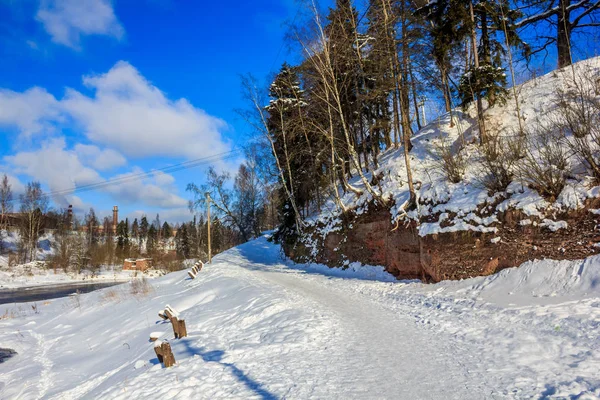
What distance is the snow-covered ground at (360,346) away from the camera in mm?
4430

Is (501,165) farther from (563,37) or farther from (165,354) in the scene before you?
(563,37)

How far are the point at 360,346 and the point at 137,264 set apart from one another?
58.8 m

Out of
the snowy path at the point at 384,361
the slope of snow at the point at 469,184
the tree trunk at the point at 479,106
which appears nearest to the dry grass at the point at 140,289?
the slope of snow at the point at 469,184

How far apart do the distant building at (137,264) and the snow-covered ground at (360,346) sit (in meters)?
46.8

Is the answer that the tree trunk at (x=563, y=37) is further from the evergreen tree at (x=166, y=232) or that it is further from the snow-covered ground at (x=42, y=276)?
the evergreen tree at (x=166, y=232)

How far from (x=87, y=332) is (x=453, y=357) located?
587 inches

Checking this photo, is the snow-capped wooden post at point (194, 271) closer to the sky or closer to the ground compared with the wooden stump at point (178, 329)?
closer to the sky

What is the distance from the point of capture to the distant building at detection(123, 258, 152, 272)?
57253mm

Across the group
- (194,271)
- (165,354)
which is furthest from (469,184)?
(194,271)

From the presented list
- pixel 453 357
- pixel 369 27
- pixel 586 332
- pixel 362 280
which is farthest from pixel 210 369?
pixel 369 27

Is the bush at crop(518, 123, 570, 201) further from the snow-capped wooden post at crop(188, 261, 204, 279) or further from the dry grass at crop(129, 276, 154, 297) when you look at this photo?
the dry grass at crop(129, 276, 154, 297)

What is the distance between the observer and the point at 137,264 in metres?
57.4

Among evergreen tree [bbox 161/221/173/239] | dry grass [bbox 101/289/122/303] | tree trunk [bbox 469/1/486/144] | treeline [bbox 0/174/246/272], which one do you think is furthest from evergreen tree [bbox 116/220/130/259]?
tree trunk [bbox 469/1/486/144]

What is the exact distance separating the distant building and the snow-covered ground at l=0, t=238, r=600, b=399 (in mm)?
46781
